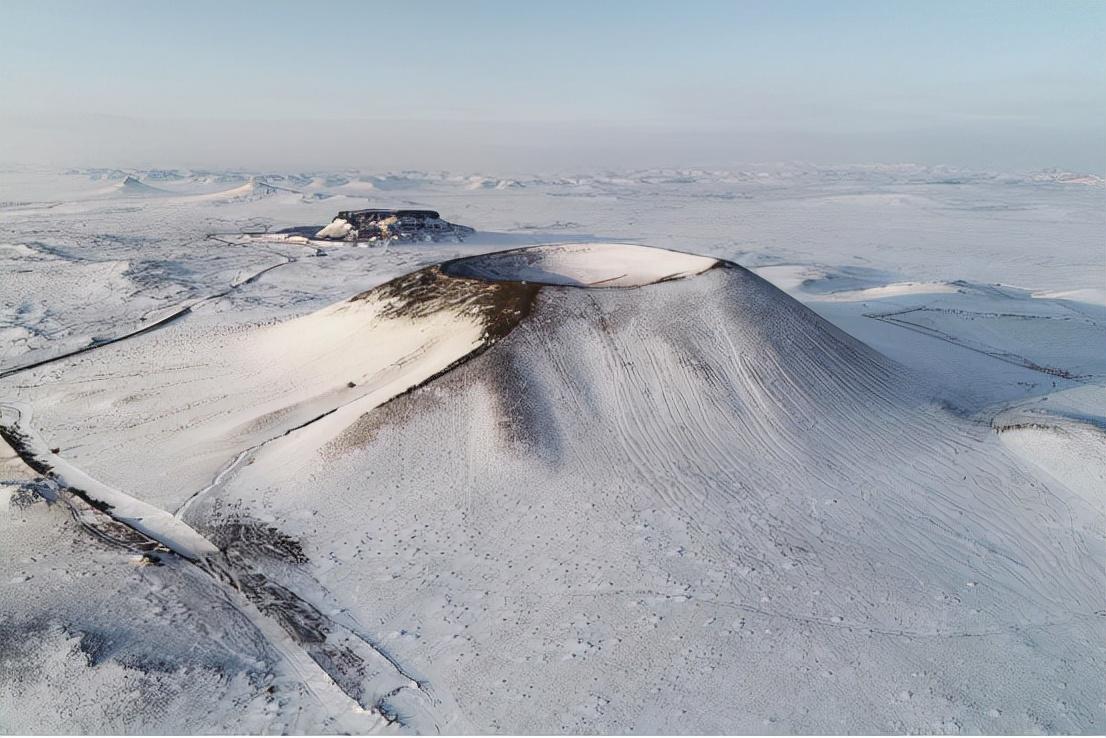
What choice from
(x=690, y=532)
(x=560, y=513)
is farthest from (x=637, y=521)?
(x=560, y=513)

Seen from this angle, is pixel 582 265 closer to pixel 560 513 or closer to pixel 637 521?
pixel 560 513

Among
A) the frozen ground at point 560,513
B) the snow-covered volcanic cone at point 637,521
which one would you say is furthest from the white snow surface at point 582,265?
the snow-covered volcanic cone at point 637,521

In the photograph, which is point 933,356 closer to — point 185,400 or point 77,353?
point 185,400

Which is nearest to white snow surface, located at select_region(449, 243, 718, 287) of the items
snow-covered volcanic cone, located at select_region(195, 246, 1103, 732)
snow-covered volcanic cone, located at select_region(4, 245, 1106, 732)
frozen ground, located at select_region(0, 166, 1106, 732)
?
frozen ground, located at select_region(0, 166, 1106, 732)

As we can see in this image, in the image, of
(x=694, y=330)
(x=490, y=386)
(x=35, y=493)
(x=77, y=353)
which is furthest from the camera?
(x=77, y=353)

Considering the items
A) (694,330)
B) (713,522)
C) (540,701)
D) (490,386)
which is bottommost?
(540,701)

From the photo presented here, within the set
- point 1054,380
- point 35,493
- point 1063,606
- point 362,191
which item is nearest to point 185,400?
point 35,493

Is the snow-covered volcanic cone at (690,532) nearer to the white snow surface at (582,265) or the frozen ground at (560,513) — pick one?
the frozen ground at (560,513)
